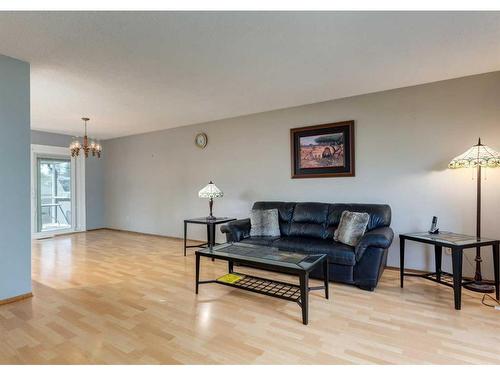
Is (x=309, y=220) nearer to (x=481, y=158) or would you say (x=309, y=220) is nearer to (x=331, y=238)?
(x=331, y=238)

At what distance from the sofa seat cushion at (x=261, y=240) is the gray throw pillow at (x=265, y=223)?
131 mm

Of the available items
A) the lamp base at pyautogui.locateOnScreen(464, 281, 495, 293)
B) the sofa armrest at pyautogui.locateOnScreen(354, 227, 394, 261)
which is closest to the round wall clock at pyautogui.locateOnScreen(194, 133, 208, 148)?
the sofa armrest at pyautogui.locateOnScreen(354, 227, 394, 261)

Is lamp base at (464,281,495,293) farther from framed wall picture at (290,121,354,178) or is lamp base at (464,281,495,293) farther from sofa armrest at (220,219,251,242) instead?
sofa armrest at (220,219,251,242)

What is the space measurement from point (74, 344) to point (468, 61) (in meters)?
4.11

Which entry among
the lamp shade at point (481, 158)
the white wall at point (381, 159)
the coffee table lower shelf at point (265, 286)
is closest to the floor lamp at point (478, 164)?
the lamp shade at point (481, 158)

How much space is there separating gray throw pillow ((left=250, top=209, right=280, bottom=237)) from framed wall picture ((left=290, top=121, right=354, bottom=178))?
80 cm

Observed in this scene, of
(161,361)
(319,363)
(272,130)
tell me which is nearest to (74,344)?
(161,361)

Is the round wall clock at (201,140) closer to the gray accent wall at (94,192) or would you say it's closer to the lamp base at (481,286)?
the gray accent wall at (94,192)

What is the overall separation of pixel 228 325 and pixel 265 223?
176cm

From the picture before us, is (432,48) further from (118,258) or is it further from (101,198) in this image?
(101,198)

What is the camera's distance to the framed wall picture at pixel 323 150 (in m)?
3.87

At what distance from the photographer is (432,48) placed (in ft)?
8.04

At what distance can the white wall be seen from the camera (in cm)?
315

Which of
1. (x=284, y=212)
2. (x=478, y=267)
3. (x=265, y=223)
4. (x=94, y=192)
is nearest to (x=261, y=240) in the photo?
(x=265, y=223)
